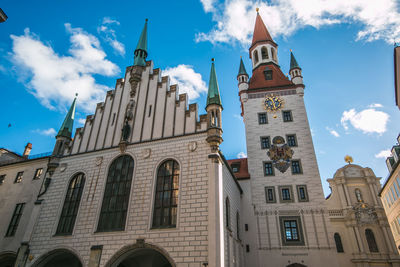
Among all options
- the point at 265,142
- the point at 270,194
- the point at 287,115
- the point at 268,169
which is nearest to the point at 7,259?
the point at 270,194

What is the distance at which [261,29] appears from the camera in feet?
122

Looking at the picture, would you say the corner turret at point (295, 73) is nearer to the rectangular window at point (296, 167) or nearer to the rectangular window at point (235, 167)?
the rectangular window at point (296, 167)

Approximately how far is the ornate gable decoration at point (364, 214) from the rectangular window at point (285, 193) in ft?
21.6

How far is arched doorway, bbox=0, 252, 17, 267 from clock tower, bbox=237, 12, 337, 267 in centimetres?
1747

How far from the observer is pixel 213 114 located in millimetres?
17031

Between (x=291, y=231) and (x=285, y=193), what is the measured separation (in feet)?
10.5

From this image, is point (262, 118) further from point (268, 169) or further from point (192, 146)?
point (192, 146)

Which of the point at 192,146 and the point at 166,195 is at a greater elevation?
the point at 192,146

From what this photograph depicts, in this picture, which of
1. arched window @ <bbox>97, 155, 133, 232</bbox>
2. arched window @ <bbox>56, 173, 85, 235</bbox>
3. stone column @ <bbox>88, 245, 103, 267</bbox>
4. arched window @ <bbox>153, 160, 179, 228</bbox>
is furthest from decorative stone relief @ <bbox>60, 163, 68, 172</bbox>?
arched window @ <bbox>153, 160, 179, 228</bbox>

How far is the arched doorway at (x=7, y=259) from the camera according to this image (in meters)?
18.3

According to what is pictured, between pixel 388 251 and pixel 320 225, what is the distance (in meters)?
6.50

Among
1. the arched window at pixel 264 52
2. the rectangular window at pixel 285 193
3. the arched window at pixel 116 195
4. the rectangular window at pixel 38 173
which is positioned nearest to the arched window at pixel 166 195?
the arched window at pixel 116 195

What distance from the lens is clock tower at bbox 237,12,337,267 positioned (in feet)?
67.2

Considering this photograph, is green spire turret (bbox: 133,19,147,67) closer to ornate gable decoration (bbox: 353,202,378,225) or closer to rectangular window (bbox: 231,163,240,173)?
rectangular window (bbox: 231,163,240,173)
